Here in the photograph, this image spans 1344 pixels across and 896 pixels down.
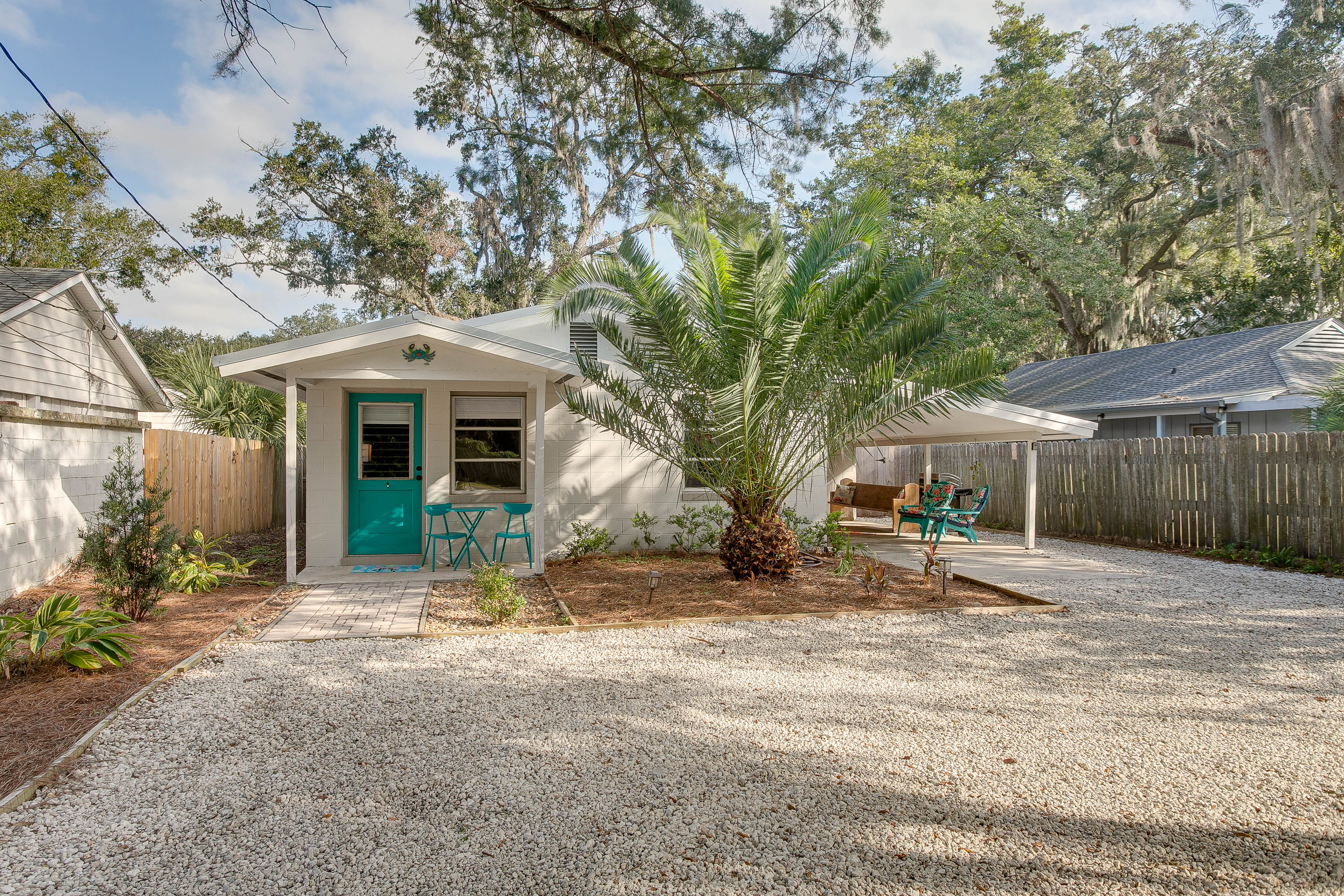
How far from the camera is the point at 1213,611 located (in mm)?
7023

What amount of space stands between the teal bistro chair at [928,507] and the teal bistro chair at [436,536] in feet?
22.7

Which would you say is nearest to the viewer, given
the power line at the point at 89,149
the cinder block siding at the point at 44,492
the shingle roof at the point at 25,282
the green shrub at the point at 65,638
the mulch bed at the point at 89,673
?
the mulch bed at the point at 89,673

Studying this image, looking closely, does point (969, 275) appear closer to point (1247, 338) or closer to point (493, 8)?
point (1247, 338)

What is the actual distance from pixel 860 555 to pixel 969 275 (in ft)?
37.5

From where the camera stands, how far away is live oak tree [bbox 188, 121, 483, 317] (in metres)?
17.6

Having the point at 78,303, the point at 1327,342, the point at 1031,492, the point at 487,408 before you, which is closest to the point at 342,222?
the point at 78,303

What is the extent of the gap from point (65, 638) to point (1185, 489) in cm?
1325

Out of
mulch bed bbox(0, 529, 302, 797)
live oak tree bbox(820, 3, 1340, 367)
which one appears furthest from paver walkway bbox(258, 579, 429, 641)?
live oak tree bbox(820, 3, 1340, 367)

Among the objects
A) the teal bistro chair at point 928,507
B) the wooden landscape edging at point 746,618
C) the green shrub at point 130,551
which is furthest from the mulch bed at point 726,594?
the green shrub at point 130,551

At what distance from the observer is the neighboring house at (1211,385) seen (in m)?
13.9

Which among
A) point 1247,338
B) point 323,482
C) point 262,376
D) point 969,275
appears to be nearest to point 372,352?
point 262,376

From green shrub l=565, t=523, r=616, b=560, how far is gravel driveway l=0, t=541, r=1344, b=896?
12.9 ft

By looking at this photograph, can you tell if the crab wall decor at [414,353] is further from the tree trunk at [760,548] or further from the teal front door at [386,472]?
the tree trunk at [760,548]

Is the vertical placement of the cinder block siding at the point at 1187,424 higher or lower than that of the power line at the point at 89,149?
lower
